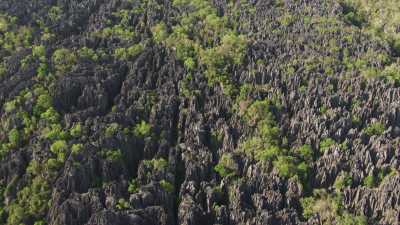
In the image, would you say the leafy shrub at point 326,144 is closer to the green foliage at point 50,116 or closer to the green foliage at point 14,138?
the green foliage at point 50,116

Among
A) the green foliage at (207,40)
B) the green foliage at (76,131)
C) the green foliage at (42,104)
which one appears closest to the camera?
the green foliage at (76,131)

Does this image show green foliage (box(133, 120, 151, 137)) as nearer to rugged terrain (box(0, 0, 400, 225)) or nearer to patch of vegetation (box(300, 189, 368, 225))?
rugged terrain (box(0, 0, 400, 225))

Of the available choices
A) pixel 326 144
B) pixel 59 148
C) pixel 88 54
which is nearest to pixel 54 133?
pixel 59 148

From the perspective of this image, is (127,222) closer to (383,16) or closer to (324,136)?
(324,136)

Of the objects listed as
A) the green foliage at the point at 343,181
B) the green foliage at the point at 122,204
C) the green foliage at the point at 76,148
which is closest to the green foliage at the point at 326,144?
the green foliage at the point at 343,181

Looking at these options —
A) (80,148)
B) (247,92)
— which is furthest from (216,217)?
(247,92)

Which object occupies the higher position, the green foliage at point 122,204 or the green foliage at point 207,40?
the green foliage at point 207,40
